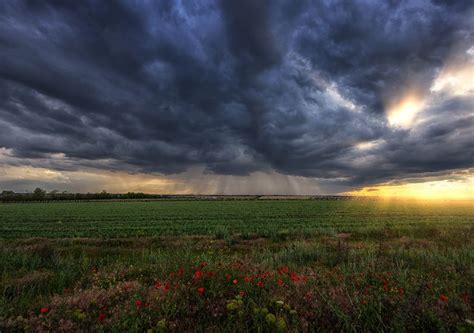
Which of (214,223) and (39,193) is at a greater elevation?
(39,193)

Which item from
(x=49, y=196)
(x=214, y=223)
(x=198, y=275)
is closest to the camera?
(x=198, y=275)

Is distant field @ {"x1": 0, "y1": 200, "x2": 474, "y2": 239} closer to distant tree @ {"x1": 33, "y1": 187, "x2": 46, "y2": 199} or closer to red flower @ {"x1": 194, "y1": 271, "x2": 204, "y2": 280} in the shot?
red flower @ {"x1": 194, "y1": 271, "x2": 204, "y2": 280}

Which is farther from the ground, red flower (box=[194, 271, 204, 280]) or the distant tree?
the distant tree

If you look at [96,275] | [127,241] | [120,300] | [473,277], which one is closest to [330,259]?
[473,277]

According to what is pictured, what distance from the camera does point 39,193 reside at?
13300cm

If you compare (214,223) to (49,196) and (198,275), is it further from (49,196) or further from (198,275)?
(49,196)

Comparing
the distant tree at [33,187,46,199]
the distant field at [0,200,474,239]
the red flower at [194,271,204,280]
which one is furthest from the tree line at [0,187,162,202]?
the red flower at [194,271,204,280]

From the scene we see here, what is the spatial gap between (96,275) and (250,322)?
4853mm

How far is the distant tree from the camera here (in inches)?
4985

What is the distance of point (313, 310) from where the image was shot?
3.81 m

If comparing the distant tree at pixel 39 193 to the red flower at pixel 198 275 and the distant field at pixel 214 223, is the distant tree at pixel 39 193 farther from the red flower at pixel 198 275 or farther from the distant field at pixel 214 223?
the red flower at pixel 198 275

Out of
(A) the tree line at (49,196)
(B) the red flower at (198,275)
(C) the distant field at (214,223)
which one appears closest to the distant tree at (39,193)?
(A) the tree line at (49,196)

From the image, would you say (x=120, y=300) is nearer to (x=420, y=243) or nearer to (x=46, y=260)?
(x=46, y=260)

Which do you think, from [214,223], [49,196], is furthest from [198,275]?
[49,196]
